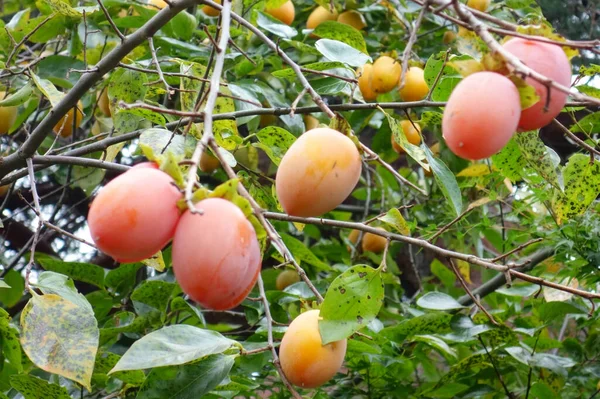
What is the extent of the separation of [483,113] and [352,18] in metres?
1.48

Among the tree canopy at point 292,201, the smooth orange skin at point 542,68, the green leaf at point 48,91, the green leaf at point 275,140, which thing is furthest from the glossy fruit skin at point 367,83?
the smooth orange skin at point 542,68

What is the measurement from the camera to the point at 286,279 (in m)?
1.92

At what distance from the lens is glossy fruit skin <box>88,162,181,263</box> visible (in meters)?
0.56

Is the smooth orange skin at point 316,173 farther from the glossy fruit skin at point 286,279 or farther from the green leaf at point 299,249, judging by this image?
the glossy fruit skin at point 286,279

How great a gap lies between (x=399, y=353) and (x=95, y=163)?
79cm

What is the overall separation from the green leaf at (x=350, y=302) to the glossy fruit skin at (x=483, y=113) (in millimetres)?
297

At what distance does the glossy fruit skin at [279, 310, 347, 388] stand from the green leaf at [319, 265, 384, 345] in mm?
23

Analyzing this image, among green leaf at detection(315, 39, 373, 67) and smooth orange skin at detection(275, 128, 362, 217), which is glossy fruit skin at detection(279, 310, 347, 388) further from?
green leaf at detection(315, 39, 373, 67)

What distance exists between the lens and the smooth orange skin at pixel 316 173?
0.66 meters

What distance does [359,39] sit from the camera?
49.9 inches

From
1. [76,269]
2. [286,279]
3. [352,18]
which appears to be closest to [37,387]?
[76,269]

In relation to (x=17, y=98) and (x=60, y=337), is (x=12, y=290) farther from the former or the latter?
(x=60, y=337)

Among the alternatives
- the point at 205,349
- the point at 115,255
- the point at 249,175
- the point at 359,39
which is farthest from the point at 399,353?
the point at 115,255

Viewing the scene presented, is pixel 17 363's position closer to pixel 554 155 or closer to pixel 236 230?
pixel 236 230
